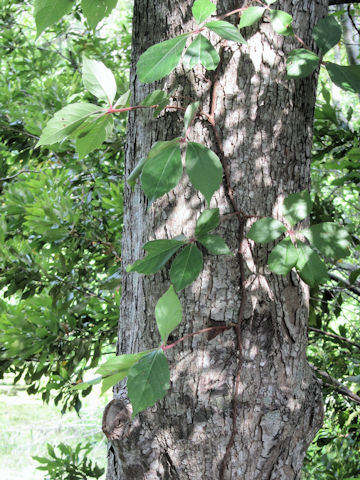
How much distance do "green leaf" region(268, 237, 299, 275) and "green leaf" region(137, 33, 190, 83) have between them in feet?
0.92

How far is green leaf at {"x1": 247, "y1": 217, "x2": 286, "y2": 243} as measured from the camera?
69cm

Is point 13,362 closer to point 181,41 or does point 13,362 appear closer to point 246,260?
point 246,260

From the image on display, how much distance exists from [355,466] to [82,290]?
1.13m

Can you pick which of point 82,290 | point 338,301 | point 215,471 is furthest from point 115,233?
point 215,471

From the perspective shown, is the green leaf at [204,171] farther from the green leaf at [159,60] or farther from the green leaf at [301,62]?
the green leaf at [301,62]

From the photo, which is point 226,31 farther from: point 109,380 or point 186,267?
point 109,380

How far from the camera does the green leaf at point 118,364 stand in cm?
63

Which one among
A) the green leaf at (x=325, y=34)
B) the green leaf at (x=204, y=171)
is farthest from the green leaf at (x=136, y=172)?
the green leaf at (x=325, y=34)

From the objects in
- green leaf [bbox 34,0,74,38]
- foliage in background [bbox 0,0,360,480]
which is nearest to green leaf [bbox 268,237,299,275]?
green leaf [bbox 34,0,74,38]

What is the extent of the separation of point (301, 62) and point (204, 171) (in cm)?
25

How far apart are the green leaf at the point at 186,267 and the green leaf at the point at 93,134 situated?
0.77 ft

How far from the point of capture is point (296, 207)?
2.35 ft

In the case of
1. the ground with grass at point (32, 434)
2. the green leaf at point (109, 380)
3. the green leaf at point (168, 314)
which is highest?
the green leaf at point (168, 314)

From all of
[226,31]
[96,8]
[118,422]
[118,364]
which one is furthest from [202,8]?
[118,422]
